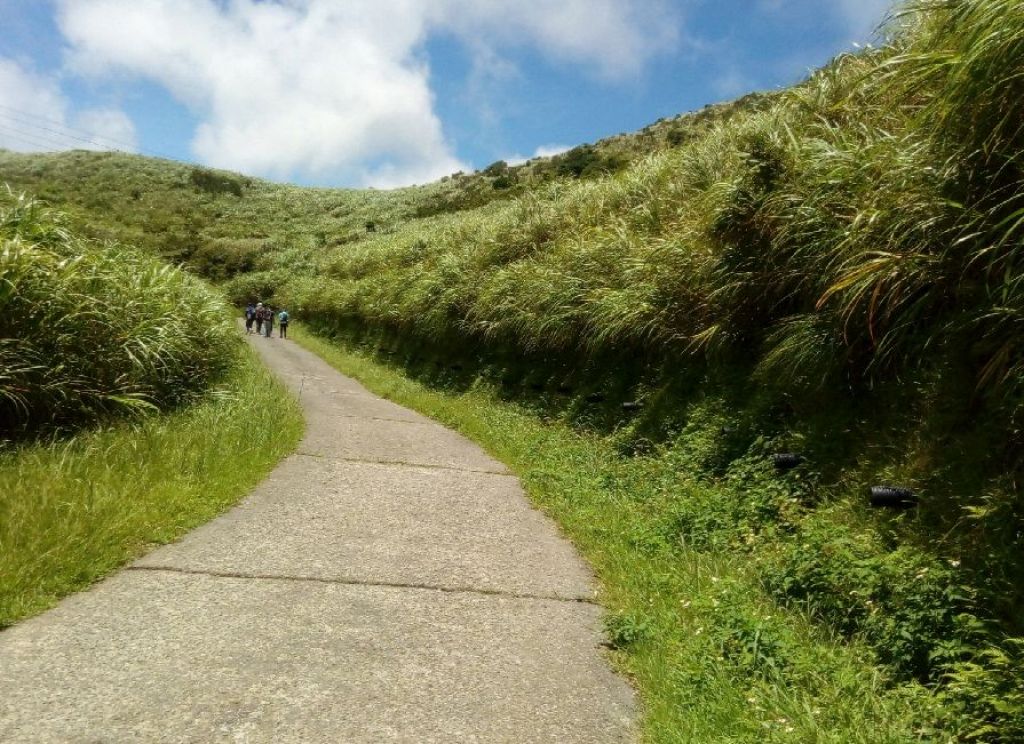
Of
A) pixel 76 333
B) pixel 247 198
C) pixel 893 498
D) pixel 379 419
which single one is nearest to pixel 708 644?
pixel 893 498

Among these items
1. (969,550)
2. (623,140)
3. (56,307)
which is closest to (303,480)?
(56,307)

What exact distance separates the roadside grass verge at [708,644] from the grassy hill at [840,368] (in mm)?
27

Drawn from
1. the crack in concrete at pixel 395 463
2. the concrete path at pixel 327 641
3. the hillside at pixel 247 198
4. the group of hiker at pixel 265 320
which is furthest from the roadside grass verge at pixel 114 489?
the hillside at pixel 247 198

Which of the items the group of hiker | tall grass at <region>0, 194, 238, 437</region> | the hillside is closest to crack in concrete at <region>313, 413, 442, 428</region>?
tall grass at <region>0, 194, 238, 437</region>

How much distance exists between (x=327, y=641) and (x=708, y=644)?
1.90 meters

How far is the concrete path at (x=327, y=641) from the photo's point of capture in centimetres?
253

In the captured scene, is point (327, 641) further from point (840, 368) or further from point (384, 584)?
point (840, 368)

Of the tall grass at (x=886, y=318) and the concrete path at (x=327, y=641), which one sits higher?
the tall grass at (x=886, y=318)

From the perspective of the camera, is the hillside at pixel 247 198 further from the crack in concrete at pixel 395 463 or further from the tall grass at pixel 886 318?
the crack in concrete at pixel 395 463

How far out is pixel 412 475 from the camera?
670 centimetres

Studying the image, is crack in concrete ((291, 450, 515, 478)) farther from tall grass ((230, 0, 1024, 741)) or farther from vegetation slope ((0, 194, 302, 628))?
tall grass ((230, 0, 1024, 741))

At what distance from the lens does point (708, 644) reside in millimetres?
3223

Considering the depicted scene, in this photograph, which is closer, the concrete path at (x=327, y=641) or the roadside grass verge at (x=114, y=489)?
the concrete path at (x=327, y=641)

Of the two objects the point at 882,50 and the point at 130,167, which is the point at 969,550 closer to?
the point at 882,50
